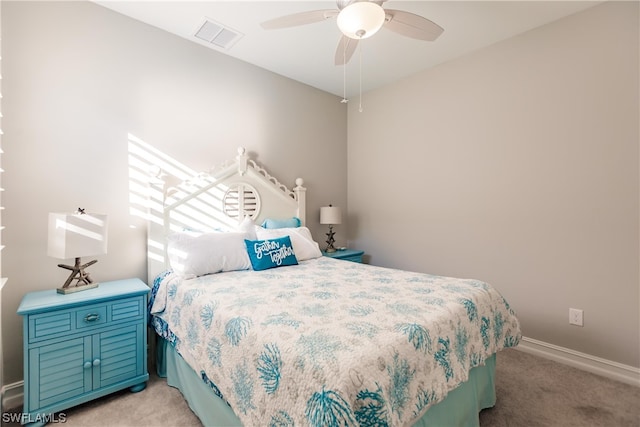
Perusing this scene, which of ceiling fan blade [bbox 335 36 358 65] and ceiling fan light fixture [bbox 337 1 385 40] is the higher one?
ceiling fan blade [bbox 335 36 358 65]

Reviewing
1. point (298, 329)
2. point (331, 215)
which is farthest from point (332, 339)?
point (331, 215)

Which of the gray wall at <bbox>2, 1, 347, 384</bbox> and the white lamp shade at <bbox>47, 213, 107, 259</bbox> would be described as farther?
the gray wall at <bbox>2, 1, 347, 384</bbox>

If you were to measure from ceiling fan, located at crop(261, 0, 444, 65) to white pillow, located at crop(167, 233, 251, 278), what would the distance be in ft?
4.92

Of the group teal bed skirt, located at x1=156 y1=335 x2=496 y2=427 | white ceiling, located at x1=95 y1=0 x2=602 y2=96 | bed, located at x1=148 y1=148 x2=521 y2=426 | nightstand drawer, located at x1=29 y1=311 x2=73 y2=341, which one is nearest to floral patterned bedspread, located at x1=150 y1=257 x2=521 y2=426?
A: bed, located at x1=148 y1=148 x2=521 y2=426

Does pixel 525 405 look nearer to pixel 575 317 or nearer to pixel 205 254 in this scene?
pixel 575 317

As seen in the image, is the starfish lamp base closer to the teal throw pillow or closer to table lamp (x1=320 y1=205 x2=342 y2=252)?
the teal throw pillow

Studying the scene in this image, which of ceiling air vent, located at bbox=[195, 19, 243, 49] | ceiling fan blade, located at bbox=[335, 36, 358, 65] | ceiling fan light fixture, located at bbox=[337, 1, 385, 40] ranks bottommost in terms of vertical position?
ceiling fan light fixture, located at bbox=[337, 1, 385, 40]

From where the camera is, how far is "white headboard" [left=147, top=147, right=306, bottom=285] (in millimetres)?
A: 2434

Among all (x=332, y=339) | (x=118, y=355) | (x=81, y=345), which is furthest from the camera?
(x=118, y=355)

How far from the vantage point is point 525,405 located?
1911 mm

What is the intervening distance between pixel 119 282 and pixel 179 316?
71 centimetres

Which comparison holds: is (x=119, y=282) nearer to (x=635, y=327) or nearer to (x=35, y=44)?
(x=35, y=44)

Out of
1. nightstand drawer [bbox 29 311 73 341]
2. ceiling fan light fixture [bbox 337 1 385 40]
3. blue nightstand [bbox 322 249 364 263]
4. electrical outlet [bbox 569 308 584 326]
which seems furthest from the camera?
blue nightstand [bbox 322 249 364 263]

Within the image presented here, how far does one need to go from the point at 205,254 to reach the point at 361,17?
1.80 meters
